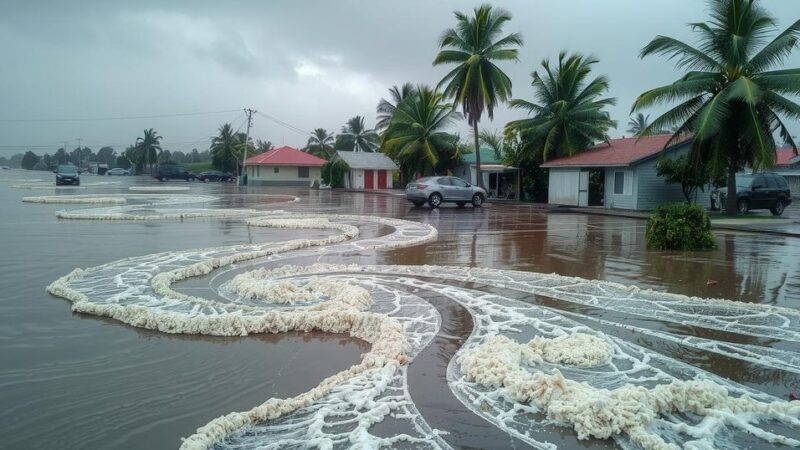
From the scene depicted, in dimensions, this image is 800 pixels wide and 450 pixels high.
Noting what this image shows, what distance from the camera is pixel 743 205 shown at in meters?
24.2


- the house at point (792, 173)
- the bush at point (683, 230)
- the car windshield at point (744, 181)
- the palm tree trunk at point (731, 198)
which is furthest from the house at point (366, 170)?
the bush at point (683, 230)

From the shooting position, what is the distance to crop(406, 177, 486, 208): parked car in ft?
86.7

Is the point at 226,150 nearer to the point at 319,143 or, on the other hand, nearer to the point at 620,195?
the point at 319,143

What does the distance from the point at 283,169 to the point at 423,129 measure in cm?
2362

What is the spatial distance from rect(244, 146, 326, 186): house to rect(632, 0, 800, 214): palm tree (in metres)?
41.5

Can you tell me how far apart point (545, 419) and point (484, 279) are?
492 cm

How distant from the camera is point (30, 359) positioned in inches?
204

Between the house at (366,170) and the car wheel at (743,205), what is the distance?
30268 millimetres

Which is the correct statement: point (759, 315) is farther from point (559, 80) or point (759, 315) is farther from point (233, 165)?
point (233, 165)

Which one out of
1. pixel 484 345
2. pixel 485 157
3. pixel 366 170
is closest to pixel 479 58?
pixel 485 157

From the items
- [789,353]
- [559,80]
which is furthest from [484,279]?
A: [559,80]

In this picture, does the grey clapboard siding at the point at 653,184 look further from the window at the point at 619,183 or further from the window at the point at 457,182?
the window at the point at 457,182

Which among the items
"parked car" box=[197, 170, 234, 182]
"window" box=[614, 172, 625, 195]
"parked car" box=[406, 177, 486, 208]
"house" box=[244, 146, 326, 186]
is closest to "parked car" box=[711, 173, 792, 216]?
"window" box=[614, 172, 625, 195]

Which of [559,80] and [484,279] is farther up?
[559,80]
